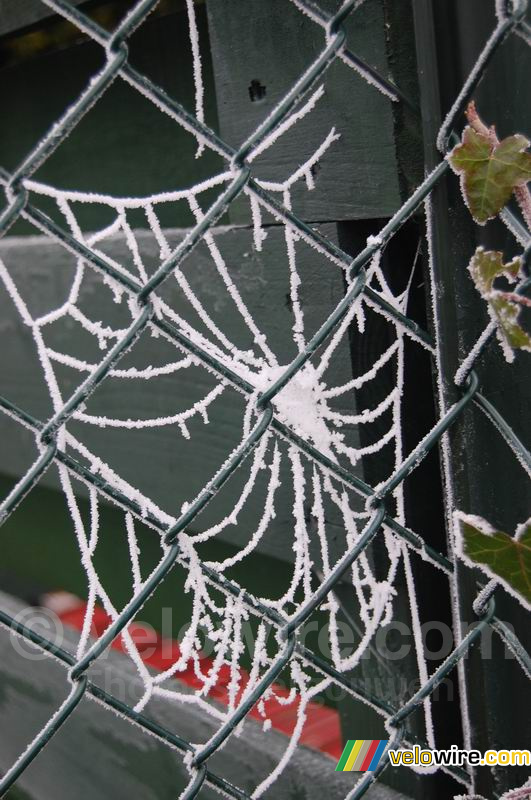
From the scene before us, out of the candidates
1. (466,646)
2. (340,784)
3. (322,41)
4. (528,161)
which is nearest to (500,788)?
(466,646)

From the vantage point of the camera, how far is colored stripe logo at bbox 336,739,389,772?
47.4 inches

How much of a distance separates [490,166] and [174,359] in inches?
31.7

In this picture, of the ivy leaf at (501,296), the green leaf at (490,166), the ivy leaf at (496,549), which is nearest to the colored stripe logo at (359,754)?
the ivy leaf at (496,549)

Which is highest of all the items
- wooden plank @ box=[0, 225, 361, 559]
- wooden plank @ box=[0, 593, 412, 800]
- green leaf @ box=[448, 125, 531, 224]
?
wooden plank @ box=[0, 225, 361, 559]

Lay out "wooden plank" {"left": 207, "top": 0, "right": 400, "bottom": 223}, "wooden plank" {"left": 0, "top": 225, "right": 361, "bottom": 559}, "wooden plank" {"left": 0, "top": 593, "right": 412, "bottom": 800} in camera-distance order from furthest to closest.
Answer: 1. "wooden plank" {"left": 0, "top": 593, "right": 412, "bottom": 800}
2. "wooden plank" {"left": 0, "top": 225, "right": 361, "bottom": 559}
3. "wooden plank" {"left": 207, "top": 0, "right": 400, "bottom": 223}

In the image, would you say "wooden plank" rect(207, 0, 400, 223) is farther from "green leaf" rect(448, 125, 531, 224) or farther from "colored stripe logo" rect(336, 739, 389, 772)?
"colored stripe logo" rect(336, 739, 389, 772)

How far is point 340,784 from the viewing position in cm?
133

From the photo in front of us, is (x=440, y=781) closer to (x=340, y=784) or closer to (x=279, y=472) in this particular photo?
(x=340, y=784)

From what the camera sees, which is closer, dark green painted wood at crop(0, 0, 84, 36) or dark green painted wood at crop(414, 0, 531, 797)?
dark green painted wood at crop(414, 0, 531, 797)

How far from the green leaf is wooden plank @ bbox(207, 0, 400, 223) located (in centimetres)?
21

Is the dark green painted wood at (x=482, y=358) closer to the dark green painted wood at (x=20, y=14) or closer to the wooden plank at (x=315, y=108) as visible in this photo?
the wooden plank at (x=315, y=108)

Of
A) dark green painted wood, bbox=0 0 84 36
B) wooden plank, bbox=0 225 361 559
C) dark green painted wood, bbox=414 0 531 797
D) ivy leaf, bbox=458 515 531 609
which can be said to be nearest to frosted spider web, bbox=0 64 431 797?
wooden plank, bbox=0 225 361 559

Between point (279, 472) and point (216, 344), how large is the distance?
0.23m

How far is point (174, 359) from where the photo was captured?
1.46 metres
